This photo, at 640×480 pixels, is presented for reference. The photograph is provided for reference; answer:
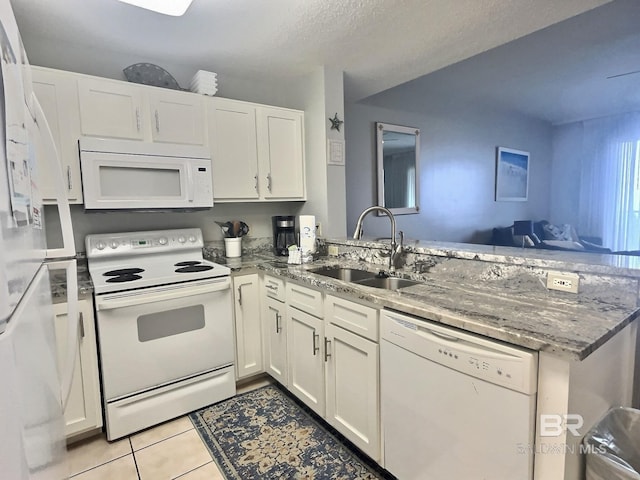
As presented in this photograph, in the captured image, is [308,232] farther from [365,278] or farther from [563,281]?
[563,281]

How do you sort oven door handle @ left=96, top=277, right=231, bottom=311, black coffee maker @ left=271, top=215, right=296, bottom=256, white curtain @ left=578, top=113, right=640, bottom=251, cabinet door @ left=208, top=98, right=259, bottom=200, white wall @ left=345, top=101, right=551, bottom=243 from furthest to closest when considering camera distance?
white curtain @ left=578, top=113, right=640, bottom=251 < white wall @ left=345, top=101, right=551, bottom=243 < black coffee maker @ left=271, top=215, right=296, bottom=256 < cabinet door @ left=208, top=98, right=259, bottom=200 < oven door handle @ left=96, top=277, right=231, bottom=311

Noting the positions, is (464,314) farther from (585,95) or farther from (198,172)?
(585,95)

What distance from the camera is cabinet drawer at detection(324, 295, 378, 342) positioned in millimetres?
1541

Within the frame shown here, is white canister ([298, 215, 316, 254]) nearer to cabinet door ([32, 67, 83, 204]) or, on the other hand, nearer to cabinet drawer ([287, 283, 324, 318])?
cabinet drawer ([287, 283, 324, 318])

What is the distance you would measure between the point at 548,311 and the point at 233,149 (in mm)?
2162

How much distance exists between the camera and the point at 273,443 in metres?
1.85

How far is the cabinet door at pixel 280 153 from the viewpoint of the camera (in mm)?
2678

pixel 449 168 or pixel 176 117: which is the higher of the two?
pixel 176 117

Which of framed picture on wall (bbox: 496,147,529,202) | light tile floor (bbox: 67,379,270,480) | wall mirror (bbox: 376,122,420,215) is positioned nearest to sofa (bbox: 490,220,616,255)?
framed picture on wall (bbox: 496,147,529,202)

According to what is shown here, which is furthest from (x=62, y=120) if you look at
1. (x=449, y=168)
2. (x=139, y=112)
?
(x=449, y=168)

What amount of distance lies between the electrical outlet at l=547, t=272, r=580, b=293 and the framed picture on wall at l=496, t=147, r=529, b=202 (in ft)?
13.2

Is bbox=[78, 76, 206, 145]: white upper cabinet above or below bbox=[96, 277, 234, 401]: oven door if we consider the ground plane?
above

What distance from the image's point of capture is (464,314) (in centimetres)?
121

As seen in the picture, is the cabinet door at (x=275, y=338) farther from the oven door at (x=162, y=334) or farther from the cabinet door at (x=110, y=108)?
the cabinet door at (x=110, y=108)
